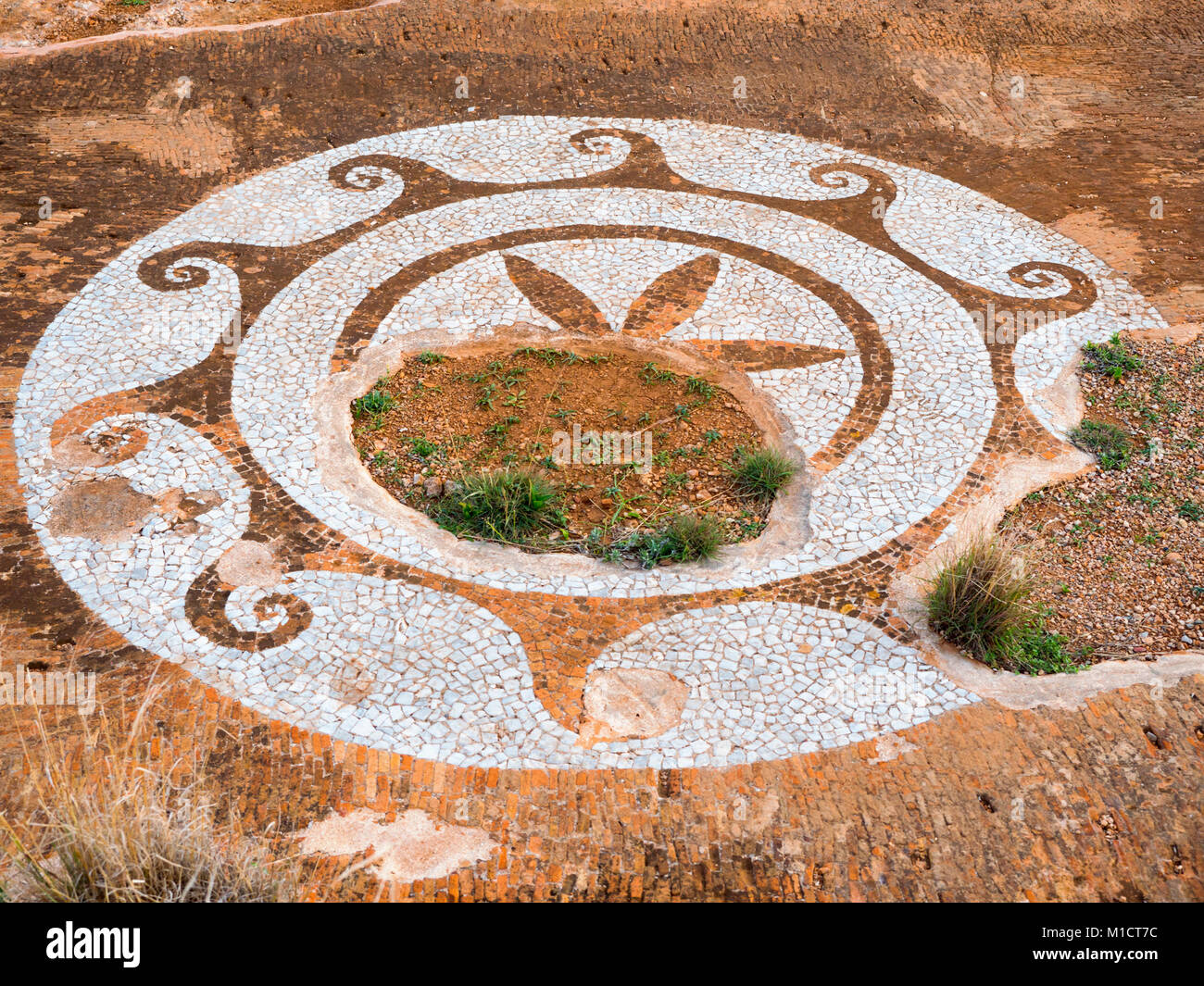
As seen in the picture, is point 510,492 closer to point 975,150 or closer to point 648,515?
point 648,515

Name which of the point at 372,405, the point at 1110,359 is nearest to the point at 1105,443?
the point at 1110,359

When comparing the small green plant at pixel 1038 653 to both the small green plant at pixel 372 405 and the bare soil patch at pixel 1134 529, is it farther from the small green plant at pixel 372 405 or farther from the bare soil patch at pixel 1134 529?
the small green plant at pixel 372 405

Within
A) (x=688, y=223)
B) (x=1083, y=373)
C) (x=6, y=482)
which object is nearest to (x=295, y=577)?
(x=6, y=482)

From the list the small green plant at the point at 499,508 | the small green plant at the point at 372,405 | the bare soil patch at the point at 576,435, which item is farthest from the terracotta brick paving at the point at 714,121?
the small green plant at the point at 372,405

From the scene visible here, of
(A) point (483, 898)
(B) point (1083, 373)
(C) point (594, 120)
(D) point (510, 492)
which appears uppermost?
(C) point (594, 120)

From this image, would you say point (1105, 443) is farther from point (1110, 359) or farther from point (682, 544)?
point (682, 544)

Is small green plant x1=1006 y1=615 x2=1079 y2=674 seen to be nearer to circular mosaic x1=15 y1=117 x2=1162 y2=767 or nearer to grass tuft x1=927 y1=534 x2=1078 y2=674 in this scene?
grass tuft x1=927 y1=534 x2=1078 y2=674
